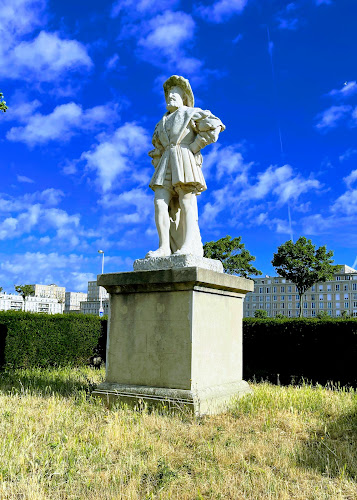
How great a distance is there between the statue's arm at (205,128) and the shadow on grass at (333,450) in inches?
145

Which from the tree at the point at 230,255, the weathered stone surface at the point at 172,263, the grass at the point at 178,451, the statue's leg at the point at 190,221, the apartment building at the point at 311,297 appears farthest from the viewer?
the apartment building at the point at 311,297

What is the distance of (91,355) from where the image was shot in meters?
11.3

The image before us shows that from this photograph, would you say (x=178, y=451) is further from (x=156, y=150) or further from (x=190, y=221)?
(x=156, y=150)

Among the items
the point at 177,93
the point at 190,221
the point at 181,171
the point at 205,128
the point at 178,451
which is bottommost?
the point at 178,451

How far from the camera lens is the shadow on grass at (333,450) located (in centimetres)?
322

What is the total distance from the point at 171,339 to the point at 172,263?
88 centimetres

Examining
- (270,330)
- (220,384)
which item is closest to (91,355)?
(270,330)

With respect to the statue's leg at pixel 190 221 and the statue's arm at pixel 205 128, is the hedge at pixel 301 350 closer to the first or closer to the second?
the statue's leg at pixel 190 221

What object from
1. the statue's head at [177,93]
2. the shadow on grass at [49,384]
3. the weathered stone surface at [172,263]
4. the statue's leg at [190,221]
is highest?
the statue's head at [177,93]

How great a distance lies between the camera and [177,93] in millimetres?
6258

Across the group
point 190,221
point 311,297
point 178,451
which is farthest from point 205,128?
point 311,297

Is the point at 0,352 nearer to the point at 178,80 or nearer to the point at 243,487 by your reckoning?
the point at 178,80

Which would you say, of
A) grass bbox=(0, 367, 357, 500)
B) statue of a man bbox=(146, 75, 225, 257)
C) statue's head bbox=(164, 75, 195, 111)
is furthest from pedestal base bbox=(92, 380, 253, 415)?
statue's head bbox=(164, 75, 195, 111)

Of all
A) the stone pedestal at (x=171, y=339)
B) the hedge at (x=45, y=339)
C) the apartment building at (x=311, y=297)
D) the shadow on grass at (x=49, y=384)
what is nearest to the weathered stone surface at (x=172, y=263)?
the stone pedestal at (x=171, y=339)
